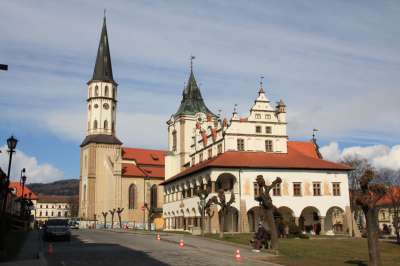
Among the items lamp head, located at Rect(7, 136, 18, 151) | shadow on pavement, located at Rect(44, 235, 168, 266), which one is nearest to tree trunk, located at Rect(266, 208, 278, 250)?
shadow on pavement, located at Rect(44, 235, 168, 266)

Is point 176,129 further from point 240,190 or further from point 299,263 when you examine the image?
point 299,263

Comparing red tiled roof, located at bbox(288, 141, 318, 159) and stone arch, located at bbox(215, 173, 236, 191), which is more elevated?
red tiled roof, located at bbox(288, 141, 318, 159)

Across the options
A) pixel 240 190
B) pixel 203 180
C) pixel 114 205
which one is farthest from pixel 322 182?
pixel 114 205

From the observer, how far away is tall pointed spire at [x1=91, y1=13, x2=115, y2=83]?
335 ft

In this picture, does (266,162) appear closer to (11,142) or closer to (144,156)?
(11,142)

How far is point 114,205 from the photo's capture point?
306 feet

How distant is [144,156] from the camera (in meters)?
106

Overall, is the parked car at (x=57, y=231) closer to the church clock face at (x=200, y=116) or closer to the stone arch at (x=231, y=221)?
the stone arch at (x=231, y=221)

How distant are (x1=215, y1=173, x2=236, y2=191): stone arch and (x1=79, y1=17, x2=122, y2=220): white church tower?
4159 cm

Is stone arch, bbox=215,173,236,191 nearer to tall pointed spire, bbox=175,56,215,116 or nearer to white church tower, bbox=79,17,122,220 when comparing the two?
tall pointed spire, bbox=175,56,215,116

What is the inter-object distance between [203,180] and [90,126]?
50374 mm

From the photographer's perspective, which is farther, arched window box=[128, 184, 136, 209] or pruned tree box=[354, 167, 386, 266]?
arched window box=[128, 184, 136, 209]

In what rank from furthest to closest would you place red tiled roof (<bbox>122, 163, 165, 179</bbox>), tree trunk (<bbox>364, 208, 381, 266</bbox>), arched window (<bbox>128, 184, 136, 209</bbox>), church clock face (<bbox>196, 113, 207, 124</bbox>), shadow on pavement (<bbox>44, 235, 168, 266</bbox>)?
red tiled roof (<bbox>122, 163, 165, 179</bbox>), arched window (<bbox>128, 184, 136, 209</bbox>), church clock face (<bbox>196, 113, 207, 124</bbox>), shadow on pavement (<bbox>44, 235, 168, 266</bbox>), tree trunk (<bbox>364, 208, 381, 266</bbox>)

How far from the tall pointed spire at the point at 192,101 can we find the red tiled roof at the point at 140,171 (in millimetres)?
18508
